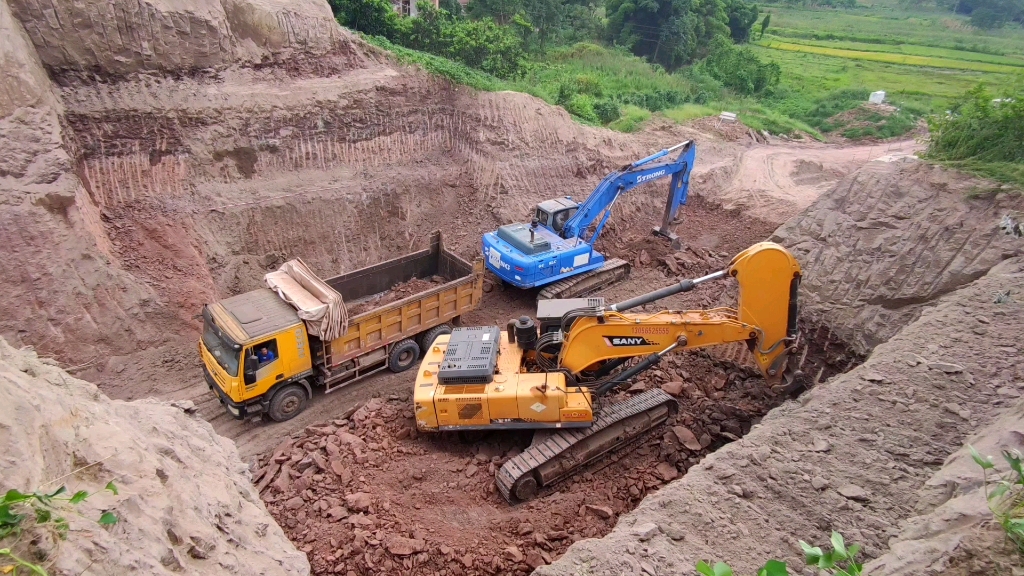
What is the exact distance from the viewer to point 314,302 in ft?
31.8

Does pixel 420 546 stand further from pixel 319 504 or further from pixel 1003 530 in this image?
pixel 1003 530

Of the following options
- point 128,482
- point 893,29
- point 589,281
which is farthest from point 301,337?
point 893,29

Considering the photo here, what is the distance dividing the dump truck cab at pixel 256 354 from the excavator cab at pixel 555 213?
5.97 metres

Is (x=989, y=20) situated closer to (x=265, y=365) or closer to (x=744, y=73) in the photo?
(x=744, y=73)

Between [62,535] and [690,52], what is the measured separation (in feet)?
116

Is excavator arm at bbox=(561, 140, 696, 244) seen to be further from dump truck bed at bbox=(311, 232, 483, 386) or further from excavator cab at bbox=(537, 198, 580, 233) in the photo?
dump truck bed at bbox=(311, 232, 483, 386)

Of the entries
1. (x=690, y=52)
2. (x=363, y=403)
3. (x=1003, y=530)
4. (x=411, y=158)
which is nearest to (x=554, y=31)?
(x=690, y=52)

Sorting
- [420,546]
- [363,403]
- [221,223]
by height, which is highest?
[221,223]

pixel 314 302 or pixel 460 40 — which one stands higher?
pixel 460 40

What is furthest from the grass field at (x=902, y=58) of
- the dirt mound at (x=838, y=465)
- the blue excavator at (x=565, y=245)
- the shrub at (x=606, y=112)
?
the dirt mound at (x=838, y=465)

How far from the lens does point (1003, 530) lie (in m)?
3.73

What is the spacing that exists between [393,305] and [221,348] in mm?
2711

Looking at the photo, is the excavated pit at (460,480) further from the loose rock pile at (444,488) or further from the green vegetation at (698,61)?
the green vegetation at (698,61)

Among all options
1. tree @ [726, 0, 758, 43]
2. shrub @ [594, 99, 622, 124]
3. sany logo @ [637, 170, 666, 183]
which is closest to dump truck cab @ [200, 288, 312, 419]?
sany logo @ [637, 170, 666, 183]
